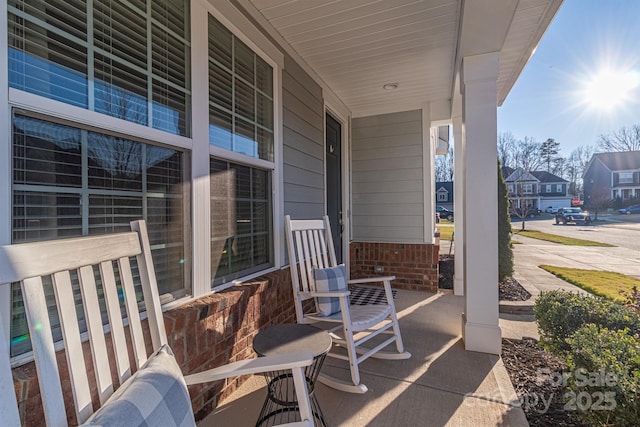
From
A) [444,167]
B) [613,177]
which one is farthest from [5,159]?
[444,167]

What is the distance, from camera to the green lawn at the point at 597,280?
419 centimetres

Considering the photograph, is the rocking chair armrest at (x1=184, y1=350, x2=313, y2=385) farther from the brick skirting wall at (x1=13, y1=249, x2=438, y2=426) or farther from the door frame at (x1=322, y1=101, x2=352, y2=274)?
the door frame at (x1=322, y1=101, x2=352, y2=274)

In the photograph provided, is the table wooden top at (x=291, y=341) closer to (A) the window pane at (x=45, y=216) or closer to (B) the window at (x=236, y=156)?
(B) the window at (x=236, y=156)

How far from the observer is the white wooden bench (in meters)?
0.70

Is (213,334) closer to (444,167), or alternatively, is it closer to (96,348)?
(96,348)

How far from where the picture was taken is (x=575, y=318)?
6.43 ft

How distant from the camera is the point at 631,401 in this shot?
116cm

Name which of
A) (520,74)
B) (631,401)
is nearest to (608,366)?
(631,401)

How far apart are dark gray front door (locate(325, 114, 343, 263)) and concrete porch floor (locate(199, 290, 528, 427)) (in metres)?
1.84

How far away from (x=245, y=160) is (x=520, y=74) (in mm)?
2978

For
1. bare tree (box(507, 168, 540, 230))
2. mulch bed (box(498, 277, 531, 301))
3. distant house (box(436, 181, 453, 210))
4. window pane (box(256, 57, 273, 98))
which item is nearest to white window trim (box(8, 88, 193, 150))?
window pane (box(256, 57, 273, 98))

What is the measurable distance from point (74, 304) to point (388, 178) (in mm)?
3933

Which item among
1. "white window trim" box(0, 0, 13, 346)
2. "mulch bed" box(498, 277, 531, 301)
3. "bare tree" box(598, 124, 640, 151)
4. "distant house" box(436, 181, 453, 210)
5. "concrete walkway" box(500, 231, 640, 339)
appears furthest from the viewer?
"distant house" box(436, 181, 453, 210)

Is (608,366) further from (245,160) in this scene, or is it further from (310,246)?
(245,160)
